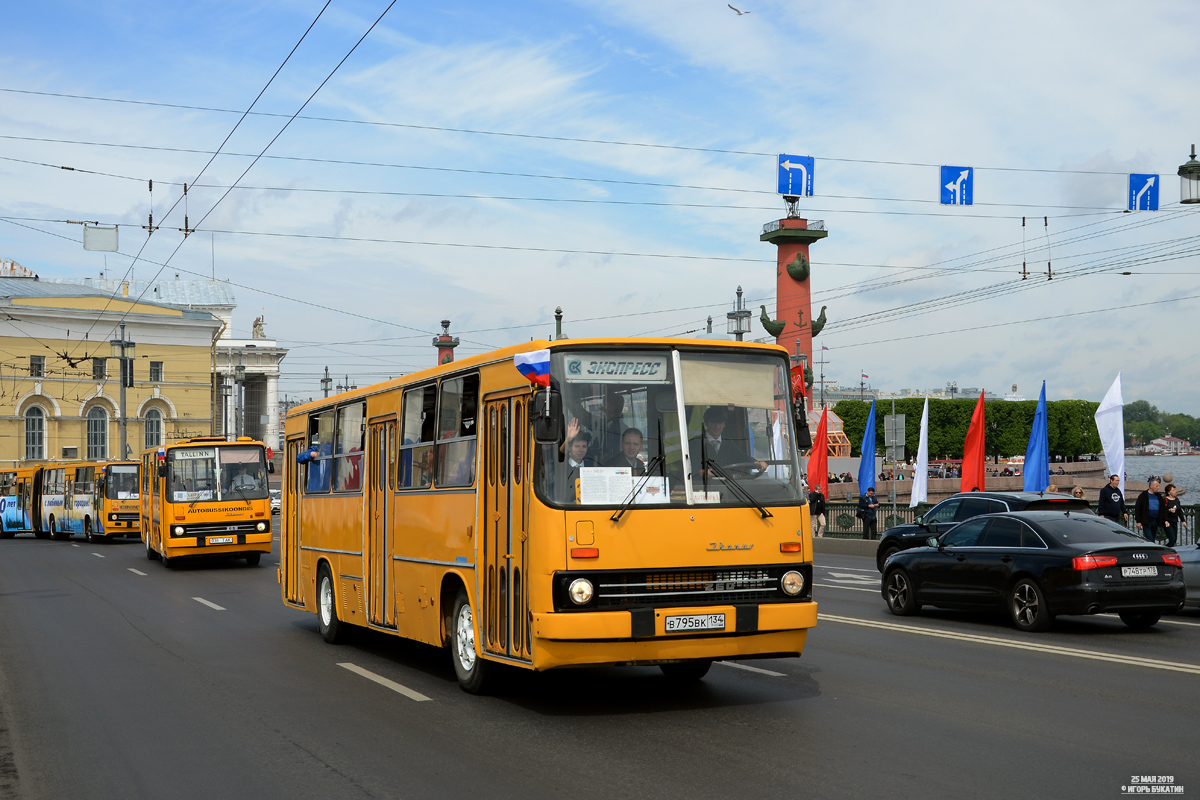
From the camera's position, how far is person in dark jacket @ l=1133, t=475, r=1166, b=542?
20297 mm

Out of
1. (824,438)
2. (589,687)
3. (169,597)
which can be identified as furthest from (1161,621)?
(824,438)

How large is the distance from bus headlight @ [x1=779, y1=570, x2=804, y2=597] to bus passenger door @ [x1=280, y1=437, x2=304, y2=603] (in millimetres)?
8119

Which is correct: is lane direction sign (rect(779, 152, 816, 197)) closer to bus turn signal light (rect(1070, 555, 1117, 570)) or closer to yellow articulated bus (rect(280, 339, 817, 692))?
bus turn signal light (rect(1070, 555, 1117, 570))

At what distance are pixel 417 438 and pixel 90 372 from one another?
3253 inches

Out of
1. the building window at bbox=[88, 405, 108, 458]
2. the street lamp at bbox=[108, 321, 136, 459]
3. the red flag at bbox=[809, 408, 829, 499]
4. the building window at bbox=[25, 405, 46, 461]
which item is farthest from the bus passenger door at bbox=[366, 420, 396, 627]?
the building window at bbox=[88, 405, 108, 458]

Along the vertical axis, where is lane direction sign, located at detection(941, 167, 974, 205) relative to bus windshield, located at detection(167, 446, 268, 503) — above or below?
above

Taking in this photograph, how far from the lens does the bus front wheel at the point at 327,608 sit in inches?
545

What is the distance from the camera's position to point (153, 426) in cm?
9144

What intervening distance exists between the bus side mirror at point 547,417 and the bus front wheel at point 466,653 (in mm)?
2085

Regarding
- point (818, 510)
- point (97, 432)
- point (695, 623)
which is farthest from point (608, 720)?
point (97, 432)

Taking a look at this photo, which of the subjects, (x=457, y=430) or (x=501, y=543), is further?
(x=457, y=430)

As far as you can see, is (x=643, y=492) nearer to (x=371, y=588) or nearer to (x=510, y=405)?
(x=510, y=405)

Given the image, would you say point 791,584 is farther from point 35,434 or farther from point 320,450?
point 35,434

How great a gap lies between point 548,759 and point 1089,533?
30.1ft
